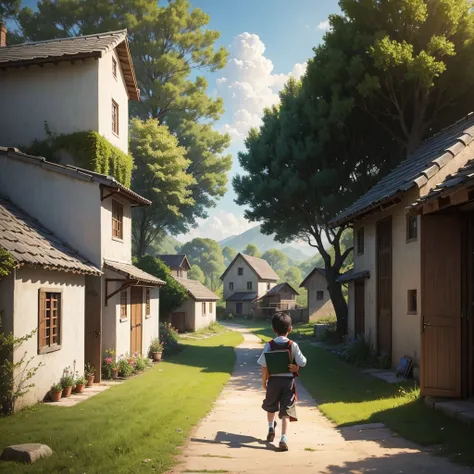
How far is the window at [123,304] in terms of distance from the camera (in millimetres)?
16984

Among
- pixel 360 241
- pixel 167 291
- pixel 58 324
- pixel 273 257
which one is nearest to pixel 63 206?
pixel 58 324

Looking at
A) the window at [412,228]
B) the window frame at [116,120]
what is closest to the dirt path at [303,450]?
the window at [412,228]

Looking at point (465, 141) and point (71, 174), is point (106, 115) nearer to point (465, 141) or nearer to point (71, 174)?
point (71, 174)

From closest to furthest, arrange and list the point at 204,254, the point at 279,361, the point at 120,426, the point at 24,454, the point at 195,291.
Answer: the point at 24,454 → the point at 279,361 → the point at 120,426 → the point at 195,291 → the point at 204,254

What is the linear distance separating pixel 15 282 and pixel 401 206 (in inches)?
441

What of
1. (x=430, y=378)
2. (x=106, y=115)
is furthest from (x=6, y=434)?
(x=106, y=115)

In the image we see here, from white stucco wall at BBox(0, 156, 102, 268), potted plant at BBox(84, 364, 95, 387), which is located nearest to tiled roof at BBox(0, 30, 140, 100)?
white stucco wall at BBox(0, 156, 102, 268)

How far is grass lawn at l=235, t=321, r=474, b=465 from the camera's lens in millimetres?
7199

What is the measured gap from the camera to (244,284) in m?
66.4

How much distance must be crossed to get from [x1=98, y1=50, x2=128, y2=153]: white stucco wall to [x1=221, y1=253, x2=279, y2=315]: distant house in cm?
4573

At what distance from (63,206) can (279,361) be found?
965cm

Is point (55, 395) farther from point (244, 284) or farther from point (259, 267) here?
point (259, 267)

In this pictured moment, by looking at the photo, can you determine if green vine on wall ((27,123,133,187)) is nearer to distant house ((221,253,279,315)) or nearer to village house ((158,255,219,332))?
village house ((158,255,219,332))

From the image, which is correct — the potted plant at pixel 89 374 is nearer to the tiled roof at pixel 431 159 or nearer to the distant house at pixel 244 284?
the tiled roof at pixel 431 159
